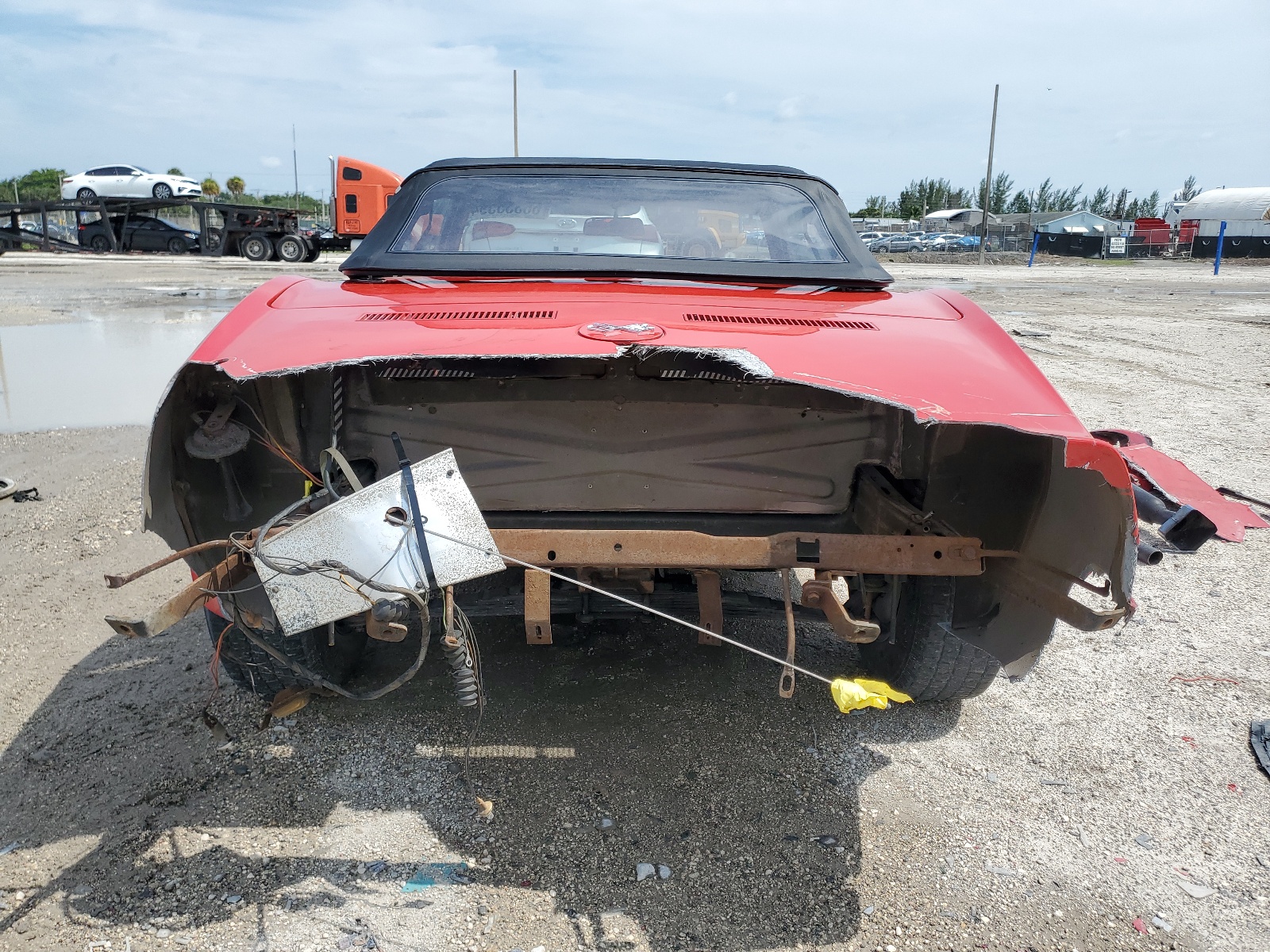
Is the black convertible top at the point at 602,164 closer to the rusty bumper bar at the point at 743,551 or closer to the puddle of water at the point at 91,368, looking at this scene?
the rusty bumper bar at the point at 743,551

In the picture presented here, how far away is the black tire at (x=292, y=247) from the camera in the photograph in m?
23.1

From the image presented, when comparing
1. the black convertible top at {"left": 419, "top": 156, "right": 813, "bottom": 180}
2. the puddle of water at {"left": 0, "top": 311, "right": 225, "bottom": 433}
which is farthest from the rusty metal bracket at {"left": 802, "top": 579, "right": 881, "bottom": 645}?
the puddle of water at {"left": 0, "top": 311, "right": 225, "bottom": 433}

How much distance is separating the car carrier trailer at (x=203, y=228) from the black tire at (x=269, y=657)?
881 inches

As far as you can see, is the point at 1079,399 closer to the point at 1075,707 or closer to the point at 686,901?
the point at 1075,707

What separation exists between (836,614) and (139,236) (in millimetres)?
28647

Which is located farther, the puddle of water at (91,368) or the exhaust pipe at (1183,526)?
the puddle of water at (91,368)

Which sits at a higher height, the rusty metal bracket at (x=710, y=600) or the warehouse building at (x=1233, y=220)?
the warehouse building at (x=1233, y=220)

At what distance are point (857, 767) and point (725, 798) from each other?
438 millimetres

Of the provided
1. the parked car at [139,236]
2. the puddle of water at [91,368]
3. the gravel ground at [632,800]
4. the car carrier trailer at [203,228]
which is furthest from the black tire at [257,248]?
the gravel ground at [632,800]

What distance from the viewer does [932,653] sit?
102 inches

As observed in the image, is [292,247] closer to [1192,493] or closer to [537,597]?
[537,597]

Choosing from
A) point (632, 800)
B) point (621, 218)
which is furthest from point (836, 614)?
point (621, 218)

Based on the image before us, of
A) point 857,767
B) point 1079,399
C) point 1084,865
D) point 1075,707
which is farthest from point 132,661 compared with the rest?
point 1079,399

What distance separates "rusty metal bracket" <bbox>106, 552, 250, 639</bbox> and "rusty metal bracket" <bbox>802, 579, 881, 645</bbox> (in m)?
1.30
